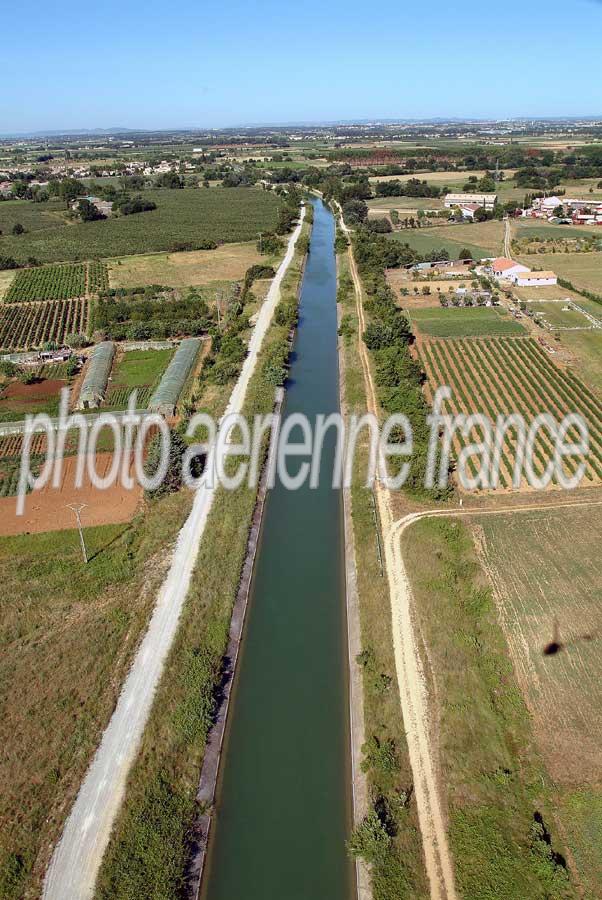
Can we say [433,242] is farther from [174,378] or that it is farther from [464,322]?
[174,378]

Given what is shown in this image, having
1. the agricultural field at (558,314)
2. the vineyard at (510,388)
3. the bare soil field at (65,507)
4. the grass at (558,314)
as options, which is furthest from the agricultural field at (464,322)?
the bare soil field at (65,507)

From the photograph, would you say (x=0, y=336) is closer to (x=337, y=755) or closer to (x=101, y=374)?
(x=101, y=374)

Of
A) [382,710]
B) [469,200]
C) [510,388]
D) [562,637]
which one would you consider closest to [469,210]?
[469,200]

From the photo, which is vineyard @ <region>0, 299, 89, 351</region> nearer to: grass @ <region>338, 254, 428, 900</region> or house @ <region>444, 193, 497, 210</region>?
grass @ <region>338, 254, 428, 900</region>

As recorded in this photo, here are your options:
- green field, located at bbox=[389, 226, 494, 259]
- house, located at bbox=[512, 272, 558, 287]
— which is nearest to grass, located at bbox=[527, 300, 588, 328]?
house, located at bbox=[512, 272, 558, 287]

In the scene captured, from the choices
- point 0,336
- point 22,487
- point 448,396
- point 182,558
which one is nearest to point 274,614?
point 182,558

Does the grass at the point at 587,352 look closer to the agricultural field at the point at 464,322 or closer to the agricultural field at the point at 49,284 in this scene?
the agricultural field at the point at 464,322
